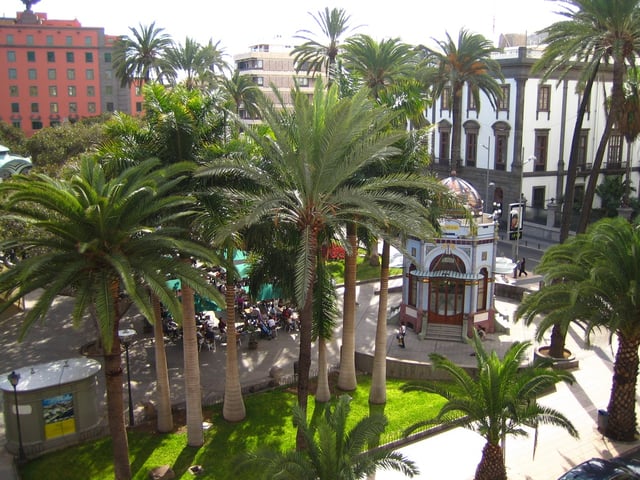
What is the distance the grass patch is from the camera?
35.5m

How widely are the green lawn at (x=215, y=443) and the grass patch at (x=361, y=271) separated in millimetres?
14940

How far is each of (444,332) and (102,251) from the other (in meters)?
17.5

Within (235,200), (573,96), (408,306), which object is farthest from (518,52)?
(235,200)

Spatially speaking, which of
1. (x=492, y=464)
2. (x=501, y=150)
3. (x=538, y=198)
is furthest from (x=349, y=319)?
(x=538, y=198)

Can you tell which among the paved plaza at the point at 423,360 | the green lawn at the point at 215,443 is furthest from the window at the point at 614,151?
the green lawn at the point at 215,443

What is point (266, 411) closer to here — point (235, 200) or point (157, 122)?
point (235, 200)

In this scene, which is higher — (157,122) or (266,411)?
(157,122)

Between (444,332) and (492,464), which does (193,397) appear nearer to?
(492,464)

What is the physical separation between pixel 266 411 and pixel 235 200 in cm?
767

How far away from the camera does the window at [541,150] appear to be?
49.7m

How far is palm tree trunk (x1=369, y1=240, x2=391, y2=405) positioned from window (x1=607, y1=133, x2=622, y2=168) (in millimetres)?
40394

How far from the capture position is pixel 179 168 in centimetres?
1433

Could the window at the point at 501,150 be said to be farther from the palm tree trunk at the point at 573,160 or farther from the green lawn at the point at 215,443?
the green lawn at the point at 215,443

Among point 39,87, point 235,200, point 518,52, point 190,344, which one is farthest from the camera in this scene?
point 39,87
